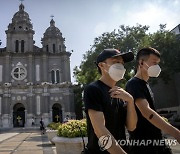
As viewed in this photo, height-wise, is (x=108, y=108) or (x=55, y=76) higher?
(x=55, y=76)

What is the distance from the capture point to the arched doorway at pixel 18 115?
41.6 meters

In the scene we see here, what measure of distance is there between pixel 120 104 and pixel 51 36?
4415 centimetres

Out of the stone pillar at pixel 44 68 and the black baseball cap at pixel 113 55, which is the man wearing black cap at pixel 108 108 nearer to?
the black baseball cap at pixel 113 55

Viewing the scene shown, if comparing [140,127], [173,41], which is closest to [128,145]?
[140,127]

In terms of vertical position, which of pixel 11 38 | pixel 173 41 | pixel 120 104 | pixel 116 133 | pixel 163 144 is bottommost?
pixel 163 144

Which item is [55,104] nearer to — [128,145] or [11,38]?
[11,38]

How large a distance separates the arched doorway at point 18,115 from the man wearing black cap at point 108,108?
40830 millimetres

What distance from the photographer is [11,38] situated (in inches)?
1722

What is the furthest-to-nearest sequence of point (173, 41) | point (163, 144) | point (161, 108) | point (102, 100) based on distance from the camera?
1. point (161, 108)
2. point (173, 41)
3. point (163, 144)
4. point (102, 100)

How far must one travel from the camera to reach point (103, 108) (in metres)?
2.41

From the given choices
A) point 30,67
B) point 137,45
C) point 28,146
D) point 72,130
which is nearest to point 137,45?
point 137,45

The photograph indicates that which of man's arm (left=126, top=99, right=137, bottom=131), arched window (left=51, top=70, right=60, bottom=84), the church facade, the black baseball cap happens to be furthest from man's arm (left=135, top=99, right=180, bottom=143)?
arched window (left=51, top=70, right=60, bottom=84)

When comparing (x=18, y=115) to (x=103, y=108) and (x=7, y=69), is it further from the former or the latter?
(x=103, y=108)

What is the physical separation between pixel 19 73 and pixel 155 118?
138 ft
